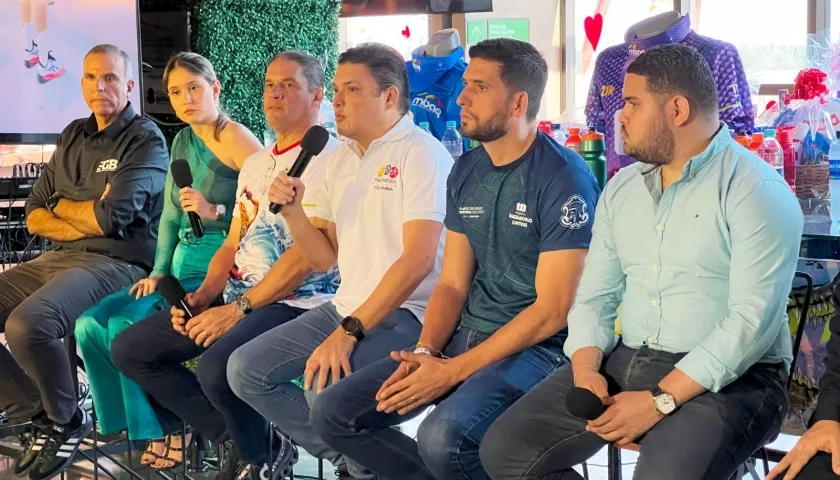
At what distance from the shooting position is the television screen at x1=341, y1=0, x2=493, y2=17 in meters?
7.19

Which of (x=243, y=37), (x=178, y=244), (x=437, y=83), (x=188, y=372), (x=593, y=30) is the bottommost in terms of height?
(x=188, y=372)

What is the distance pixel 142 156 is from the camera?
136 inches

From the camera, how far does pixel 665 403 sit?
5.95 ft

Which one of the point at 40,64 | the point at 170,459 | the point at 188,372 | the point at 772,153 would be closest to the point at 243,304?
the point at 188,372

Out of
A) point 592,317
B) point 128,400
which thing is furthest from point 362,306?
point 128,400

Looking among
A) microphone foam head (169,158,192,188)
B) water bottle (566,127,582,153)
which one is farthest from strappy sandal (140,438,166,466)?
water bottle (566,127,582,153)

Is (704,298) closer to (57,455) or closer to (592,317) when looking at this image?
(592,317)

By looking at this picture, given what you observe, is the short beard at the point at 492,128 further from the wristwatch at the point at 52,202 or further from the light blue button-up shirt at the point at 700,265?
the wristwatch at the point at 52,202

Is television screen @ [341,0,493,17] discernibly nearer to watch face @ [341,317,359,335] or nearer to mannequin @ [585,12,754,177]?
mannequin @ [585,12,754,177]

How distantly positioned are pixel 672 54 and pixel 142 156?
2.11 metres

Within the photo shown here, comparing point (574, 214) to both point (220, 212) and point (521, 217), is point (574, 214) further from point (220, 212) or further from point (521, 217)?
point (220, 212)

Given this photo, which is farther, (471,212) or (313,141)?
(313,141)

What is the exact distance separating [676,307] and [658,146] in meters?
0.33

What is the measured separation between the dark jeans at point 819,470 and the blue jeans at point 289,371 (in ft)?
3.64
